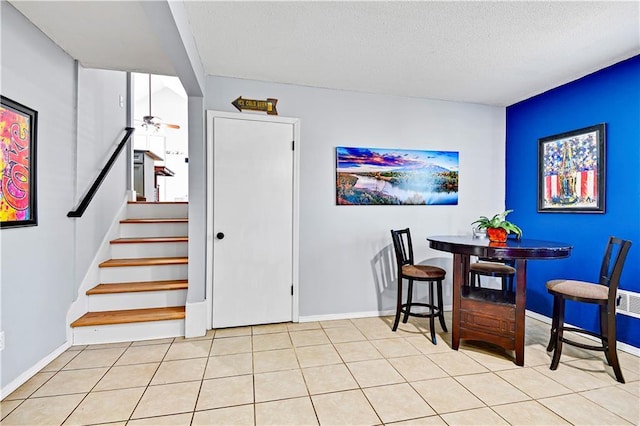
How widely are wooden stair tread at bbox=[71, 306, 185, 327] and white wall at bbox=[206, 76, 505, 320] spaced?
121cm

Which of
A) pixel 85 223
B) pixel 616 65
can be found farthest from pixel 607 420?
pixel 85 223

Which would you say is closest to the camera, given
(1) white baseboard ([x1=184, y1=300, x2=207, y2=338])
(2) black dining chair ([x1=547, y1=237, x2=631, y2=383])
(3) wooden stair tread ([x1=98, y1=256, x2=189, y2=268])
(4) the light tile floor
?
(4) the light tile floor

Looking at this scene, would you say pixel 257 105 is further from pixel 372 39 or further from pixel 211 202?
pixel 372 39

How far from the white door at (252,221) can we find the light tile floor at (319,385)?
0.39 metres

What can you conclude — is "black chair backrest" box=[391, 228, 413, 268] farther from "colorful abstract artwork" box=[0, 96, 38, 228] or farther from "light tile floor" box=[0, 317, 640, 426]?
"colorful abstract artwork" box=[0, 96, 38, 228]

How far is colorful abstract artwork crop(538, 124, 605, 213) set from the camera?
288 cm

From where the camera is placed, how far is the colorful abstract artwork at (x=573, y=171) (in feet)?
9.46

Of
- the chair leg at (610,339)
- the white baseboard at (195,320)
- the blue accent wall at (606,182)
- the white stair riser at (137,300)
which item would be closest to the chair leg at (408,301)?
the chair leg at (610,339)

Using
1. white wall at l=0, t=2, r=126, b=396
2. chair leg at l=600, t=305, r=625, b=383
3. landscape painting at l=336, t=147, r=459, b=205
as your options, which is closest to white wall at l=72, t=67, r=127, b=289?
white wall at l=0, t=2, r=126, b=396

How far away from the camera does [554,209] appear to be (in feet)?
10.8

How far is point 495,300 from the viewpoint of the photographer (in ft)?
8.40

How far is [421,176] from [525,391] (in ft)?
7.22

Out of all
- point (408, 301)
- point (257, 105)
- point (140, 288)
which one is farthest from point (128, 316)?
point (408, 301)

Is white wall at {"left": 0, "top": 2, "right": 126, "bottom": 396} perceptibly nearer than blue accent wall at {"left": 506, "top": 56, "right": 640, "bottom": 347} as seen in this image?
Yes
